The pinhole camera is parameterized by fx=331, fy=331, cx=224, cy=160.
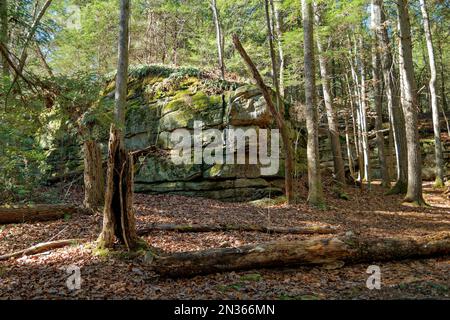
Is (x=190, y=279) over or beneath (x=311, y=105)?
beneath

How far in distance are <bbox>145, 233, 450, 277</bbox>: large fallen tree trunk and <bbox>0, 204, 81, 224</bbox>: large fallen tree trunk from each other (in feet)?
14.7

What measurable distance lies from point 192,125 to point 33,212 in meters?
6.23

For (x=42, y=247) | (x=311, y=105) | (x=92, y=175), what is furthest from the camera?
(x=311, y=105)

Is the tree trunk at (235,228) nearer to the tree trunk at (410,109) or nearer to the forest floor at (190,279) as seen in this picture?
the forest floor at (190,279)

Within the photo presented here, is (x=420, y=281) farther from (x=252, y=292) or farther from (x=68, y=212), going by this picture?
(x=68, y=212)

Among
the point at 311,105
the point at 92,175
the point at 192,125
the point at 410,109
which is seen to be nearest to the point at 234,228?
the point at 92,175

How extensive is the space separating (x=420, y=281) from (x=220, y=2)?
1478 centimetres

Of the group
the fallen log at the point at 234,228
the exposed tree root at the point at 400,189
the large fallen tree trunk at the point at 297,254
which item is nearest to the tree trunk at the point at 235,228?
the fallen log at the point at 234,228

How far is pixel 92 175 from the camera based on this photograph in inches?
337

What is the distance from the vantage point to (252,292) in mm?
4383

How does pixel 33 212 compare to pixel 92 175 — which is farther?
pixel 92 175

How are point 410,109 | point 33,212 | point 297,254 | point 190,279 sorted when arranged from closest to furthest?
point 190,279 → point 297,254 → point 33,212 → point 410,109

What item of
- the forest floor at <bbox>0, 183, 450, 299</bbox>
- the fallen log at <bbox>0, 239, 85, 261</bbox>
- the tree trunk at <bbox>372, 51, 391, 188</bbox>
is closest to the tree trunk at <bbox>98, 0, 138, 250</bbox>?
the forest floor at <bbox>0, 183, 450, 299</bbox>

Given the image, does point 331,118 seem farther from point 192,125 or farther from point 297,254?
point 297,254
